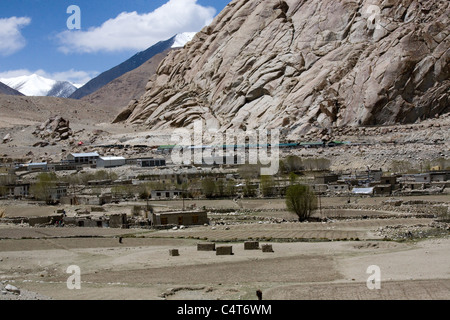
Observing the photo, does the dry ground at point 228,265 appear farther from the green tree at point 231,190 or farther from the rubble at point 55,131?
the rubble at point 55,131

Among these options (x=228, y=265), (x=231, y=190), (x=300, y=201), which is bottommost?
(x=228, y=265)

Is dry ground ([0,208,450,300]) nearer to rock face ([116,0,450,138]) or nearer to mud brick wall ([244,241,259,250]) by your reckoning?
mud brick wall ([244,241,259,250])

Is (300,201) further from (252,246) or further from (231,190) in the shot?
Answer: (231,190)

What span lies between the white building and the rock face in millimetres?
19936

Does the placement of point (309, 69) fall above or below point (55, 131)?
above

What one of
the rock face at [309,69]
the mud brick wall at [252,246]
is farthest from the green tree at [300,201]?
the rock face at [309,69]

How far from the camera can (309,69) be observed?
10412 centimetres

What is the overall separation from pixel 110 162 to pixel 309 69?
116 feet

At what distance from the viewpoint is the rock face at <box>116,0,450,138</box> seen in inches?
3585

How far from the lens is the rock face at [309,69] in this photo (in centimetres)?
9106

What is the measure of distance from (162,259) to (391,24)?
81337 mm

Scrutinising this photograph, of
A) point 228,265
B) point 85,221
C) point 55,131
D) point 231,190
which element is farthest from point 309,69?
point 228,265

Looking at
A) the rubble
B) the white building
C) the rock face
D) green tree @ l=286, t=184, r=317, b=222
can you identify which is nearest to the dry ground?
green tree @ l=286, t=184, r=317, b=222
